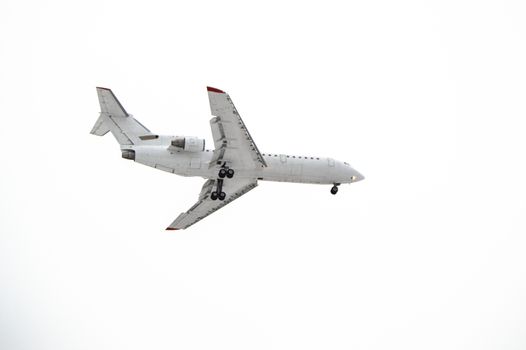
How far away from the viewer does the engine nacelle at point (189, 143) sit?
64.7m

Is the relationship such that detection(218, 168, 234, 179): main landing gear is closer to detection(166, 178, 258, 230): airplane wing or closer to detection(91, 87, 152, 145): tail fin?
detection(166, 178, 258, 230): airplane wing

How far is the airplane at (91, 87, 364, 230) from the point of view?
2530 inches

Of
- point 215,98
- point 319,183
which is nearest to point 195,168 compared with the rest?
point 215,98

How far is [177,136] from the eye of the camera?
65.8m

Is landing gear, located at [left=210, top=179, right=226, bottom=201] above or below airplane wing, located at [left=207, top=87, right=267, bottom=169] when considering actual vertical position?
below

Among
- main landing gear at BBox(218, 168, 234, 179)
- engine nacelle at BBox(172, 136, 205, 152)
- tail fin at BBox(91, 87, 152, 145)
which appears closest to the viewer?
engine nacelle at BBox(172, 136, 205, 152)

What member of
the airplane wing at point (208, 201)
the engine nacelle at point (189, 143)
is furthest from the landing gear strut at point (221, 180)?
the engine nacelle at point (189, 143)

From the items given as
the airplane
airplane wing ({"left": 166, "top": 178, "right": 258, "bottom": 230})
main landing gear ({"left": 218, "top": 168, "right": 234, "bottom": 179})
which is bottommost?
airplane wing ({"left": 166, "top": 178, "right": 258, "bottom": 230})

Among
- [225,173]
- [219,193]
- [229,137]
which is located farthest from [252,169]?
[229,137]

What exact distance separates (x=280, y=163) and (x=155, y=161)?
34.0 feet

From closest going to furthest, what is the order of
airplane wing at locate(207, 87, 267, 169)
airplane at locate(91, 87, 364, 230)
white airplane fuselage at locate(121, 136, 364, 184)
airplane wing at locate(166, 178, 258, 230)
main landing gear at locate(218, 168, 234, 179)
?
airplane wing at locate(207, 87, 267, 169) < airplane at locate(91, 87, 364, 230) < white airplane fuselage at locate(121, 136, 364, 184) < main landing gear at locate(218, 168, 234, 179) < airplane wing at locate(166, 178, 258, 230)

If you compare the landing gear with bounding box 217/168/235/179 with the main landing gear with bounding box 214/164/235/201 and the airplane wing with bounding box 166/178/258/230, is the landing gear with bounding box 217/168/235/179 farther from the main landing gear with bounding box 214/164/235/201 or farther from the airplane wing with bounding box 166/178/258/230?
the airplane wing with bounding box 166/178/258/230

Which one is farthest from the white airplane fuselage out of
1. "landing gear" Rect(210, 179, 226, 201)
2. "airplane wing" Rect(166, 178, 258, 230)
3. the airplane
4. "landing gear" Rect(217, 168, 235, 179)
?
"landing gear" Rect(210, 179, 226, 201)

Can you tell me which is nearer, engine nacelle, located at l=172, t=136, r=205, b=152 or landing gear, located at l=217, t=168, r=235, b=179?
engine nacelle, located at l=172, t=136, r=205, b=152
